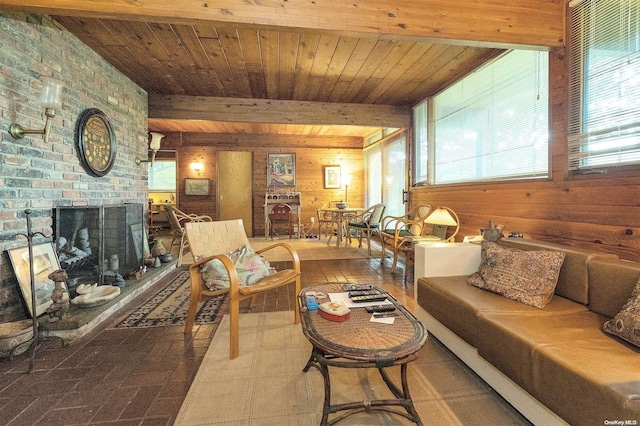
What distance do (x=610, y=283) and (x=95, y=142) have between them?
409 cm

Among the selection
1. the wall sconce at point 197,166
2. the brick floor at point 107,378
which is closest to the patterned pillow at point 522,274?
the brick floor at point 107,378

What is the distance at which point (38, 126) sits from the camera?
217cm

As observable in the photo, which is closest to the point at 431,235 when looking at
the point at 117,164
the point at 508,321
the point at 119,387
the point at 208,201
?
the point at 508,321

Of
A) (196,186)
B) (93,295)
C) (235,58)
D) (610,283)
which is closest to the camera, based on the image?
(610,283)

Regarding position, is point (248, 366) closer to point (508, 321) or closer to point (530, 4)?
point (508, 321)

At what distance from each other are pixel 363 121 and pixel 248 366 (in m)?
4.10

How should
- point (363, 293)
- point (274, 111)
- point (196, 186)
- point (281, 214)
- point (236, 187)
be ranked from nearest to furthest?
point (363, 293), point (274, 111), point (281, 214), point (196, 186), point (236, 187)

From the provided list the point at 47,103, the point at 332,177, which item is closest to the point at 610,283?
the point at 47,103

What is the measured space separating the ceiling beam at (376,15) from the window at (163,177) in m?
6.76

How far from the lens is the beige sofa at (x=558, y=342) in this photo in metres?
0.92

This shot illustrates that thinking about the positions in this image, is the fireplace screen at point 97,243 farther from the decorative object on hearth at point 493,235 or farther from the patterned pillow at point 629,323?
the patterned pillow at point 629,323

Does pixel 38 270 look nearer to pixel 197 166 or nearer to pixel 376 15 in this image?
pixel 376 15

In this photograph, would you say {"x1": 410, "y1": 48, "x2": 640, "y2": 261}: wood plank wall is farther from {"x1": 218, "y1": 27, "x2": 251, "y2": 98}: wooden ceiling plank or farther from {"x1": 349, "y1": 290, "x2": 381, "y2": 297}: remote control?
{"x1": 218, "y1": 27, "x2": 251, "y2": 98}: wooden ceiling plank

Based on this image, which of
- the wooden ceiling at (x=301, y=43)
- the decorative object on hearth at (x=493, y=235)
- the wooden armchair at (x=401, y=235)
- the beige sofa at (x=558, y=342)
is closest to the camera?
the beige sofa at (x=558, y=342)
